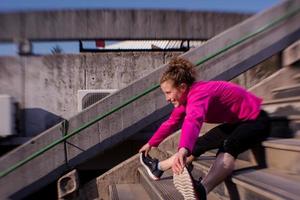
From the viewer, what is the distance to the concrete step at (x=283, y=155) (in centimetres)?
290

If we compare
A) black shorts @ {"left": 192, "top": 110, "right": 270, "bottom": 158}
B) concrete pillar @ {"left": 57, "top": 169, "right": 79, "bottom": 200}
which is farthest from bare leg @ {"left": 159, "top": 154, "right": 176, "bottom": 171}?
concrete pillar @ {"left": 57, "top": 169, "right": 79, "bottom": 200}

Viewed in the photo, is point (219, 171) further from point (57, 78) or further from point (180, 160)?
point (57, 78)

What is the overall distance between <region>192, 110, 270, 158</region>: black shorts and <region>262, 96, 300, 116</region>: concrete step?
74 centimetres

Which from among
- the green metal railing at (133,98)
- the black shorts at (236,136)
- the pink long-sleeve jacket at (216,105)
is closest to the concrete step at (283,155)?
the black shorts at (236,136)

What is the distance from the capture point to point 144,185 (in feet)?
15.4

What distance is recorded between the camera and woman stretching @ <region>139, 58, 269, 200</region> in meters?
2.74

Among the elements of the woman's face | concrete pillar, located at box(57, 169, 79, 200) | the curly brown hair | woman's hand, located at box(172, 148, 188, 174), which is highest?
the curly brown hair

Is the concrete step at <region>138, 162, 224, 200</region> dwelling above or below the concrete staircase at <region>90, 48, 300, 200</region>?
below

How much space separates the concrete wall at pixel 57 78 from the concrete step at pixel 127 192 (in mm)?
1923

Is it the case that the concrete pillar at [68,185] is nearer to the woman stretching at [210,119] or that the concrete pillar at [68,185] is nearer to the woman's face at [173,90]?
the woman stretching at [210,119]

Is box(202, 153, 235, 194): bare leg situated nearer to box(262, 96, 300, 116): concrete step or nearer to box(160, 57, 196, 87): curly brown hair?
box(160, 57, 196, 87): curly brown hair

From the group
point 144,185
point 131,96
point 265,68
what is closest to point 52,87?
point 131,96

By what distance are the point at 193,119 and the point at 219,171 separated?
1.79ft

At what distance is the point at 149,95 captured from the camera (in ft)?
16.5
